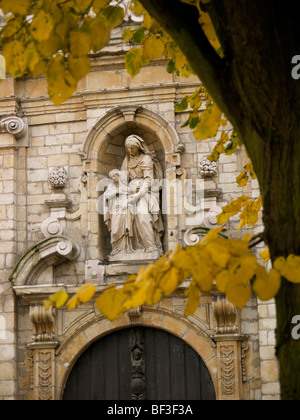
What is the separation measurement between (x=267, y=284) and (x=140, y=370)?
7111 mm

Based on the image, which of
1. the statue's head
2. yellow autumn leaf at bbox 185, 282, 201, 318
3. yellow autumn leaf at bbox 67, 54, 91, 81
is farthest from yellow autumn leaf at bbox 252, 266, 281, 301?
the statue's head

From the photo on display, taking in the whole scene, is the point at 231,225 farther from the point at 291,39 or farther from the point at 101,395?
the point at 291,39

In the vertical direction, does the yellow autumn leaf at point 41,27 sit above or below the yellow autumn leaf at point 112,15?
below

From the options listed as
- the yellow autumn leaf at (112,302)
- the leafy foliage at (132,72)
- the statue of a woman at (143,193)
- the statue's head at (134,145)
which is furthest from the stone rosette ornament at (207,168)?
the yellow autumn leaf at (112,302)

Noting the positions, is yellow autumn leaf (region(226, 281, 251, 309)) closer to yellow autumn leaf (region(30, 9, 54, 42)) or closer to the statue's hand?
yellow autumn leaf (region(30, 9, 54, 42))

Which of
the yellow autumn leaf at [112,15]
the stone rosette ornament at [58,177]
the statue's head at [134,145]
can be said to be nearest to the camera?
the yellow autumn leaf at [112,15]

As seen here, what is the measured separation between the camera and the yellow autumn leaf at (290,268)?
3311mm

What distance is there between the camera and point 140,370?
10273mm

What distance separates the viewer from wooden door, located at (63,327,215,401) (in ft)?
33.5

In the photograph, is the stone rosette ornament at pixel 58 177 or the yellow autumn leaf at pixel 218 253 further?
the stone rosette ornament at pixel 58 177

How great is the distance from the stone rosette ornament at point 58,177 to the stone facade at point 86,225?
0.01 meters

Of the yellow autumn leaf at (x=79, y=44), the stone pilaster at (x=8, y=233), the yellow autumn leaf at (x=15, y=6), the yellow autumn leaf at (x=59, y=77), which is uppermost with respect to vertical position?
the stone pilaster at (x=8, y=233)

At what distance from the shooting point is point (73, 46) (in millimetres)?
3990

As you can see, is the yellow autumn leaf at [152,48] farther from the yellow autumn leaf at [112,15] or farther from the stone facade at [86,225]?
the stone facade at [86,225]
